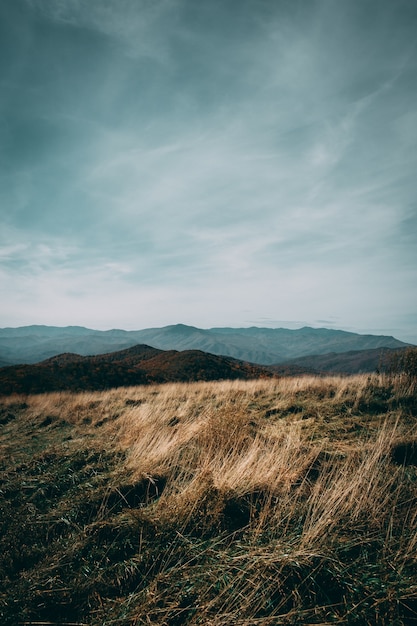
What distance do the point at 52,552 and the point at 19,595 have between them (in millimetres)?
542

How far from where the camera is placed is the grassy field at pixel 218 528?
2.08 meters

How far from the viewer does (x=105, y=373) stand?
35781 mm

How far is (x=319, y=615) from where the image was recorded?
6.36 ft

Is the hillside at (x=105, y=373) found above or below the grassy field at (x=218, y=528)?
below

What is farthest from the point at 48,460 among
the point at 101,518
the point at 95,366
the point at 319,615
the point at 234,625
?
the point at 95,366

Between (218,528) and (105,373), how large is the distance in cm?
3587

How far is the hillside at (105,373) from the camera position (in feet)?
87.6

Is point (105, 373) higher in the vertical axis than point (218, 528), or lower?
lower

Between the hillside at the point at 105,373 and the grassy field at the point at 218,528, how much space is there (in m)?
24.3

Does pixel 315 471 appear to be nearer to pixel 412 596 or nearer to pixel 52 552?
pixel 412 596

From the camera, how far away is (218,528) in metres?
2.92

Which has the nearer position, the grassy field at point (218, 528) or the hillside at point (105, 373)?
the grassy field at point (218, 528)

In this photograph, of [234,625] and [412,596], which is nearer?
[234,625]

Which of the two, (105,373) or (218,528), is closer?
(218,528)
